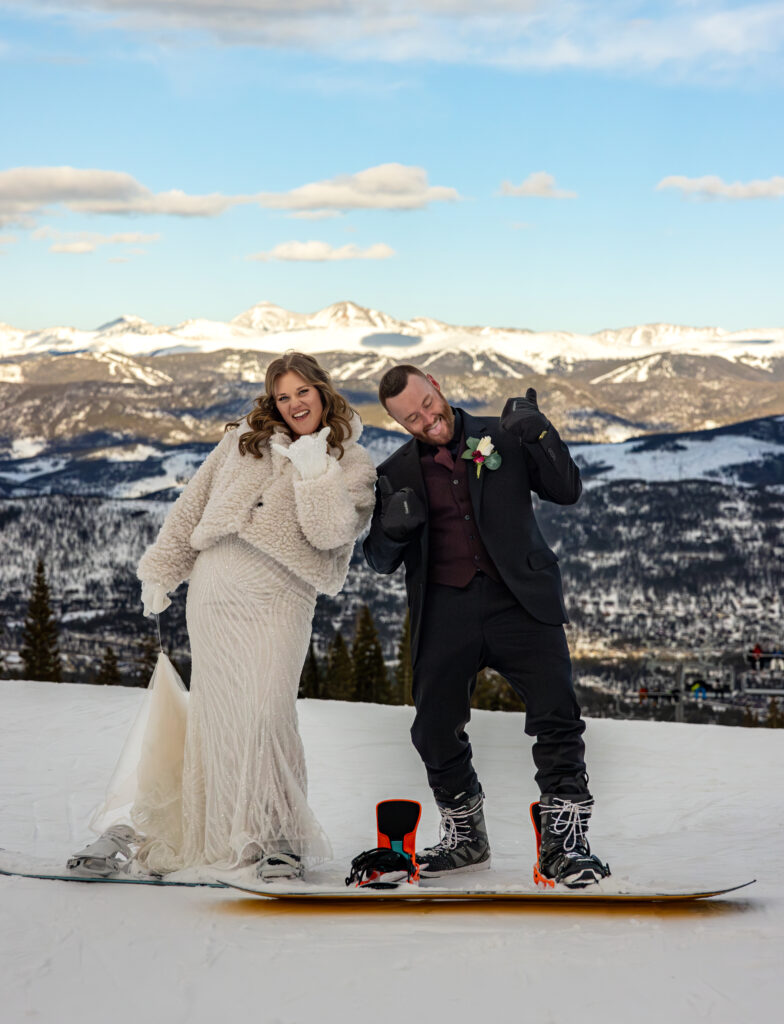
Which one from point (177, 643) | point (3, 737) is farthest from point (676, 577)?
point (3, 737)

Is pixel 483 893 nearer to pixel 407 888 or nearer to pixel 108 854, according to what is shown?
pixel 407 888

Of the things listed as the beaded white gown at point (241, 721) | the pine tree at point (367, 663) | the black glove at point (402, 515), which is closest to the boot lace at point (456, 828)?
the beaded white gown at point (241, 721)

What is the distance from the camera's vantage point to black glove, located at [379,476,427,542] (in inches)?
149

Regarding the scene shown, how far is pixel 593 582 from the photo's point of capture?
162375 mm

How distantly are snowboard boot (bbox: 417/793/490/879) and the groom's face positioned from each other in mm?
1478

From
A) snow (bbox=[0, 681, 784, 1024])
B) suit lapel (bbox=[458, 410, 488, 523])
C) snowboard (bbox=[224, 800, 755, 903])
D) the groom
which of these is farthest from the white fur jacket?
snow (bbox=[0, 681, 784, 1024])

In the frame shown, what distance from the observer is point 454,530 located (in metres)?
3.94

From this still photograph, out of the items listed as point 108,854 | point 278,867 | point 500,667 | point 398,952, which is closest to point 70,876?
point 108,854

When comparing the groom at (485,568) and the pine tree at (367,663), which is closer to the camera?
the groom at (485,568)

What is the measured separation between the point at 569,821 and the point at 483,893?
45 cm

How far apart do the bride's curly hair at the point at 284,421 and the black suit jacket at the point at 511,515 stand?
25 cm

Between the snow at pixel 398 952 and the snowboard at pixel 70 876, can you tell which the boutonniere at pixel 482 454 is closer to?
the snow at pixel 398 952

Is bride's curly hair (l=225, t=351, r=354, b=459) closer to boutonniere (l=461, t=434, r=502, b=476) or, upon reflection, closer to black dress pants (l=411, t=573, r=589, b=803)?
boutonniere (l=461, t=434, r=502, b=476)

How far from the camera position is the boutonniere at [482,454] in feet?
12.7
